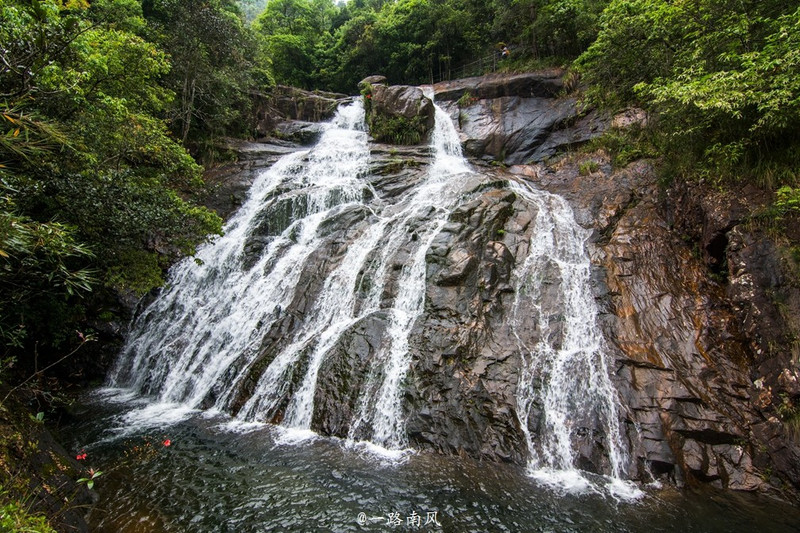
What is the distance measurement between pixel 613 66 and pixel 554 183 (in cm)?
417

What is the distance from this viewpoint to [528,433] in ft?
22.4

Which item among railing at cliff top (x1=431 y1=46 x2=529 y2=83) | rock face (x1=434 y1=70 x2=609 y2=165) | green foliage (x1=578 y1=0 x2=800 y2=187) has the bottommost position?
green foliage (x1=578 y1=0 x2=800 y2=187)

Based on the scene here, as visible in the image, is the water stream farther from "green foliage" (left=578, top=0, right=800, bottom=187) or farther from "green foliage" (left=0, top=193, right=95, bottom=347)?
"green foliage" (left=578, top=0, right=800, bottom=187)

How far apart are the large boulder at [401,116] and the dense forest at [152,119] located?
7.13 metres

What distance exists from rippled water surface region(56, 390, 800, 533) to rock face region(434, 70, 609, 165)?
14088 millimetres

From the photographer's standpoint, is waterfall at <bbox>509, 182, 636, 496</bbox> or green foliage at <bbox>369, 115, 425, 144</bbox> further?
green foliage at <bbox>369, 115, 425, 144</bbox>

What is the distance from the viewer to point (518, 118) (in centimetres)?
1864

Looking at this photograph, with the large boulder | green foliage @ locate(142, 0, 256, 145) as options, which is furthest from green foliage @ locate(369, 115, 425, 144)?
green foliage @ locate(142, 0, 256, 145)

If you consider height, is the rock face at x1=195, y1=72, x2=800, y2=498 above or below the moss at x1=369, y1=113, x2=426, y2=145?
below

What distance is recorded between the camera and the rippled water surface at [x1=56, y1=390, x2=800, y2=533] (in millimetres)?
5043

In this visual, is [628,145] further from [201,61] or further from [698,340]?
[201,61]

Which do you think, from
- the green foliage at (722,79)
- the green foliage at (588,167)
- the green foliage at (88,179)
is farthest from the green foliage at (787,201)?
the green foliage at (88,179)

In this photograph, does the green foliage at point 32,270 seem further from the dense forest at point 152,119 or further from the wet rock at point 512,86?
the wet rock at point 512,86

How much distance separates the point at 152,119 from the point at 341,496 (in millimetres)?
10839
